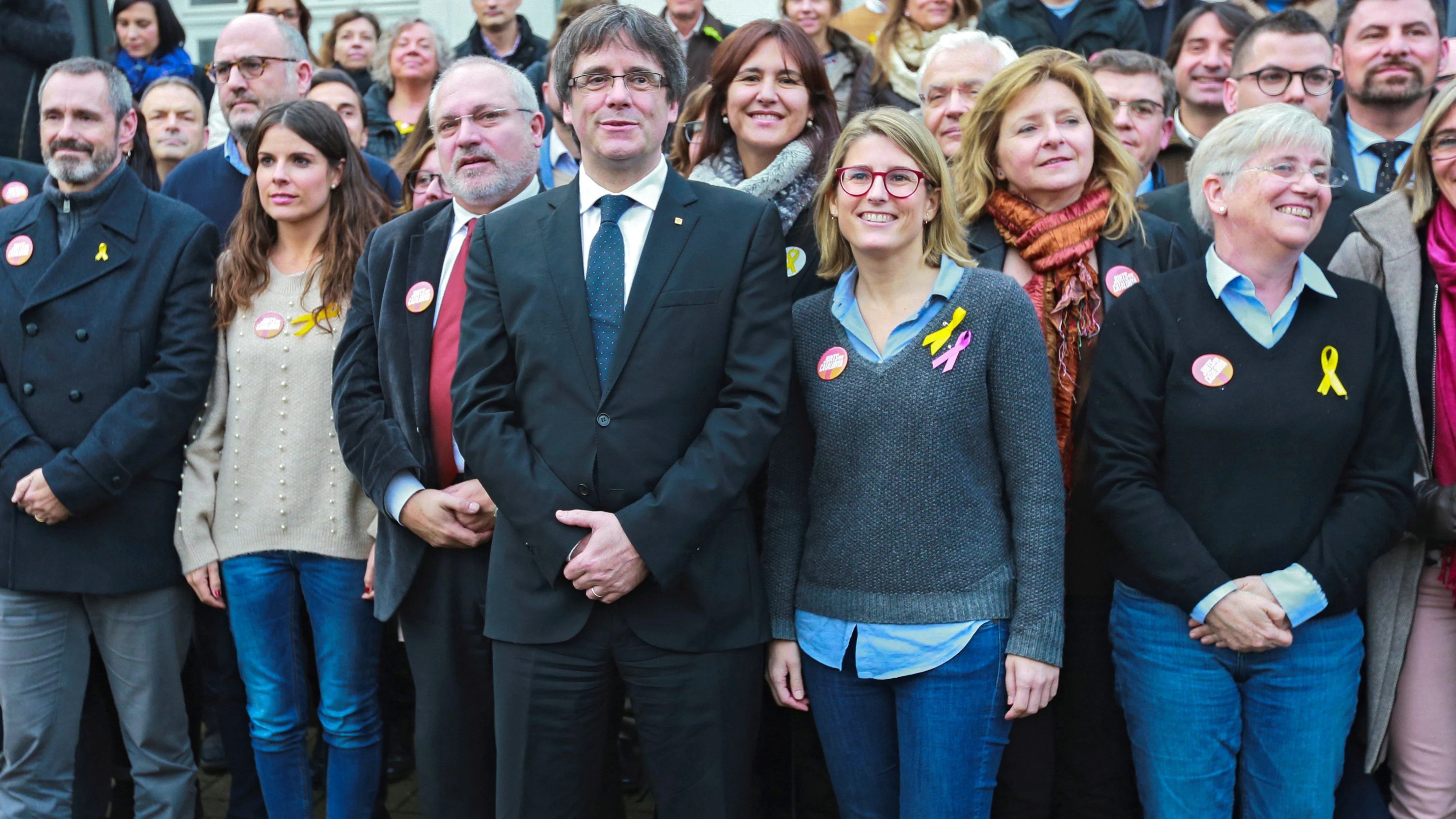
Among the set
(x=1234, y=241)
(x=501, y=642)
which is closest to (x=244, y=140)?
(x=501, y=642)

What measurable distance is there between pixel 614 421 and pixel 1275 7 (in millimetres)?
5326

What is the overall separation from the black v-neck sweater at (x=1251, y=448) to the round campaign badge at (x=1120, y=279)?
218mm

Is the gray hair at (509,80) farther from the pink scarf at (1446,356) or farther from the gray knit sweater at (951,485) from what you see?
the pink scarf at (1446,356)

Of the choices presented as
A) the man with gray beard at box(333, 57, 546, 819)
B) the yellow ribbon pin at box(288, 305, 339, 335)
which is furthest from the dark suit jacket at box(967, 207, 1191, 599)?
the yellow ribbon pin at box(288, 305, 339, 335)

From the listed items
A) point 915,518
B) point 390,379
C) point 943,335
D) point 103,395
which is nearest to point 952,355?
point 943,335

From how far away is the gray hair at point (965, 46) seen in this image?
4129mm

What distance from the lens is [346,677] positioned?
144 inches

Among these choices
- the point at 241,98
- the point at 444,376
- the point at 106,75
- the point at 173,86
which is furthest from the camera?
the point at 173,86

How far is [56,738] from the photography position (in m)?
3.81

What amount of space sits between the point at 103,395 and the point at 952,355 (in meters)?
2.52

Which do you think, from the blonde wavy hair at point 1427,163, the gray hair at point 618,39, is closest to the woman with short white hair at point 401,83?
the gray hair at point 618,39

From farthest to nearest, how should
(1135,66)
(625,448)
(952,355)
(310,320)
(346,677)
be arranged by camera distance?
(1135,66) < (310,320) < (346,677) < (952,355) < (625,448)

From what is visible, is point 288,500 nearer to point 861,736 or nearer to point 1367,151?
point 861,736

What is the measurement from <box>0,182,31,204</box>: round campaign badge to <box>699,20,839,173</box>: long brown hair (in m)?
2.85
